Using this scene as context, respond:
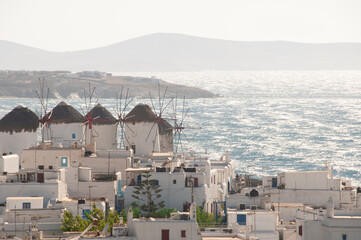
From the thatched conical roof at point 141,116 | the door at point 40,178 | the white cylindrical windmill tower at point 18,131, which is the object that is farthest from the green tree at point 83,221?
the thatched conical roof at point 141,116

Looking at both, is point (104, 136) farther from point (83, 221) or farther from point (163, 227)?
point (163, 227)

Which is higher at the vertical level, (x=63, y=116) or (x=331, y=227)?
(x=63, y=116)

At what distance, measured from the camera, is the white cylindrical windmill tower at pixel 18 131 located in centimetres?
7362

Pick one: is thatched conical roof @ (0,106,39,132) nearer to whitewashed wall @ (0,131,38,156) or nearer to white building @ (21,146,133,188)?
whitewashed wall @ (0,131,38,156)

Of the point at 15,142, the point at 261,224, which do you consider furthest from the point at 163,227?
the point at 15,142

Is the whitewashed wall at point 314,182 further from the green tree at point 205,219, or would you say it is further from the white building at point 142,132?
the white building at point 142,132

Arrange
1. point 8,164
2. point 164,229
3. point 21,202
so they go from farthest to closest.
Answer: point 8,164 → point 21,202 → point 164,229

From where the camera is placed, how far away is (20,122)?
74500 mm

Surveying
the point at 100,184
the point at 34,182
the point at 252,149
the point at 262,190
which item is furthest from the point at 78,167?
the point at 252,149

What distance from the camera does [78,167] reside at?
60344 millimetres

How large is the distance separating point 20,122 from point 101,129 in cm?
829

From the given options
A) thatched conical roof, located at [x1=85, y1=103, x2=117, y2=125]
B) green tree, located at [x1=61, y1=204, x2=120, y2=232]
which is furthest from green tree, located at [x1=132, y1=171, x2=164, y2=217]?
thatched conical roof, located at [x1=85, y1=103, x2=117, y2=125]

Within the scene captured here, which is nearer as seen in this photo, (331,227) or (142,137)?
(331,227)

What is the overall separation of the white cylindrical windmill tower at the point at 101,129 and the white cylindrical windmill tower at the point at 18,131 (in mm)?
5385
